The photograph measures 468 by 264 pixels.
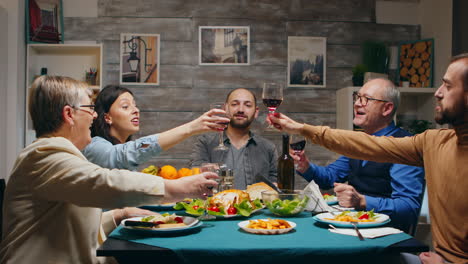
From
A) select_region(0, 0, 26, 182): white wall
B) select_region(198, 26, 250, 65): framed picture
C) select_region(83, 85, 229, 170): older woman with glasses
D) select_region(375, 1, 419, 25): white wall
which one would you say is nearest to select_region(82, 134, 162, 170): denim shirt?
select_region(83, 85, 229, 170): older woman with glasses

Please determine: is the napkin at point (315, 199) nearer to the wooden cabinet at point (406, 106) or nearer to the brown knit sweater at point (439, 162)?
the brown knit sweater at point (439, 162)

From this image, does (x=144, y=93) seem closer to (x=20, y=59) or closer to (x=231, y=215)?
(x=20, y=59)

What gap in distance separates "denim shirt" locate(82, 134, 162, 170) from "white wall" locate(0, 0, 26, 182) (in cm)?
185

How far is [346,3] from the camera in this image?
434cm

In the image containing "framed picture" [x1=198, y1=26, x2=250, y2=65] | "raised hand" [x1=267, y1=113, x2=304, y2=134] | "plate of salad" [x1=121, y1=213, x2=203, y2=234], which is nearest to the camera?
"plate of salad" [x1=121, y1=213, x2=203, y2=234]

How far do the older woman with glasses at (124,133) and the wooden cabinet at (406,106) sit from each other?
2.10 meters

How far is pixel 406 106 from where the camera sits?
436cm

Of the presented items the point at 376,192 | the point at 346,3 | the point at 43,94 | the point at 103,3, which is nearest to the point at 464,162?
the point at 376,192

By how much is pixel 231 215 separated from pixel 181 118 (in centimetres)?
251

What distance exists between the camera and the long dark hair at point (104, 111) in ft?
8.69

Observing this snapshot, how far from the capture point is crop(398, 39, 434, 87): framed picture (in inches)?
164

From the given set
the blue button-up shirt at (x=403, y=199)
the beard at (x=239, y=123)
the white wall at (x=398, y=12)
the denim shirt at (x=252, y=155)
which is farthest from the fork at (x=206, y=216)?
the white wall at (x=398, y=12)

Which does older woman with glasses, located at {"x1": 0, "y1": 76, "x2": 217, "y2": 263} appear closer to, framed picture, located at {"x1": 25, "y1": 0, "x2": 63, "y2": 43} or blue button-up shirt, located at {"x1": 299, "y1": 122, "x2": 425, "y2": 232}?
blue button-up shirt, located at {"x1": 299, "y1": 122, "x2": 425, "y2": 232}

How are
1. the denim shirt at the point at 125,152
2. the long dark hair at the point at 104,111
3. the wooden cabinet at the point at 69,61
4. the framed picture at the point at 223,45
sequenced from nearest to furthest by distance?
the denim shirt at the point at 125,152, the long dark hair at the point at 104,111, the wooden cabinet at the point at 69,61, the framed picture at the point at 223,45
